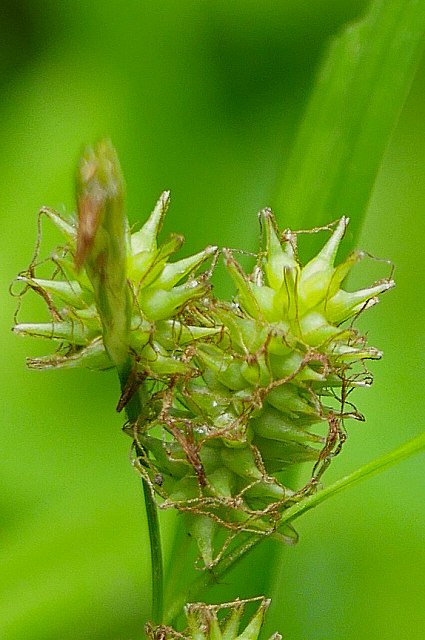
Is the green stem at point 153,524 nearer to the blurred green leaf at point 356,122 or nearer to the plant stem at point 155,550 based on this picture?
the plant stem at point 155,550

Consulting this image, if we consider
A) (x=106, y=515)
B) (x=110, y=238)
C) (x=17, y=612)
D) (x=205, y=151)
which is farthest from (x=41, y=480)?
(x=110, y=238)

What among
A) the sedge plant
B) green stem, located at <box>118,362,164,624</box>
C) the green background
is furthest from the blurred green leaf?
green stem, located at <box>118,362,164,624</box>

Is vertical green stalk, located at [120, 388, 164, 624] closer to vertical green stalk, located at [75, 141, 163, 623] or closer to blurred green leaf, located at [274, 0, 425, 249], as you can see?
vertical green stalk, located at [75, 141, 163, 623]

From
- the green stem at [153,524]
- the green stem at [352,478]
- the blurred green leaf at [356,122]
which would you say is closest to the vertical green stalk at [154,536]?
the green stem at [153,524]

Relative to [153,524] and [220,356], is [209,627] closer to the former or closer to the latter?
[153,524]

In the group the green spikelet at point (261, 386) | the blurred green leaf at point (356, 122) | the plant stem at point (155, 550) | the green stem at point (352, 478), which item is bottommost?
the plant stem at point (155, 550)

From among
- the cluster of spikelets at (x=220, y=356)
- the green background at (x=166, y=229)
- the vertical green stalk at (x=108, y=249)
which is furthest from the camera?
the green background at (x=166, y=229)

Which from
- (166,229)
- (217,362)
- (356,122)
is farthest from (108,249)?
(166,229)
